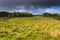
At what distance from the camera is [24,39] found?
49.9 feet

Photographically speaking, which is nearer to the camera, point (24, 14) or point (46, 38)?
point (46, 38)

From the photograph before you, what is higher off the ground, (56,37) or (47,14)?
(56,37)

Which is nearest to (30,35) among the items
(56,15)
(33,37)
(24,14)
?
(33,37)

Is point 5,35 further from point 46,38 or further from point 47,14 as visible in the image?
point 47,14

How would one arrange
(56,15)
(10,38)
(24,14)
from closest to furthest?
(10,38) < (56,15) < (24,14)

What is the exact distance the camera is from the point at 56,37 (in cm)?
1496

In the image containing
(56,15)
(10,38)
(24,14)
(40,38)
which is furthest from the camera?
(24,14)

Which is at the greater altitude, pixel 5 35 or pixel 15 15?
pixel 5 35

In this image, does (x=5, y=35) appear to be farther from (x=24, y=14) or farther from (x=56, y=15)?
(x=24, y=14)

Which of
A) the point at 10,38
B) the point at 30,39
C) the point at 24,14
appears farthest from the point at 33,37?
the point at 24,14

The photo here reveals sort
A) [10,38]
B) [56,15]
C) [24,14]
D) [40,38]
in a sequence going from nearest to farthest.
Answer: [40,38] → [10,38] → [56,15] → [24,14]

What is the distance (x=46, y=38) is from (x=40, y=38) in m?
0.59

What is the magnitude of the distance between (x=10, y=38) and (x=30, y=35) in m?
1.67

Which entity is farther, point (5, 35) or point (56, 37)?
point (5, 35)
